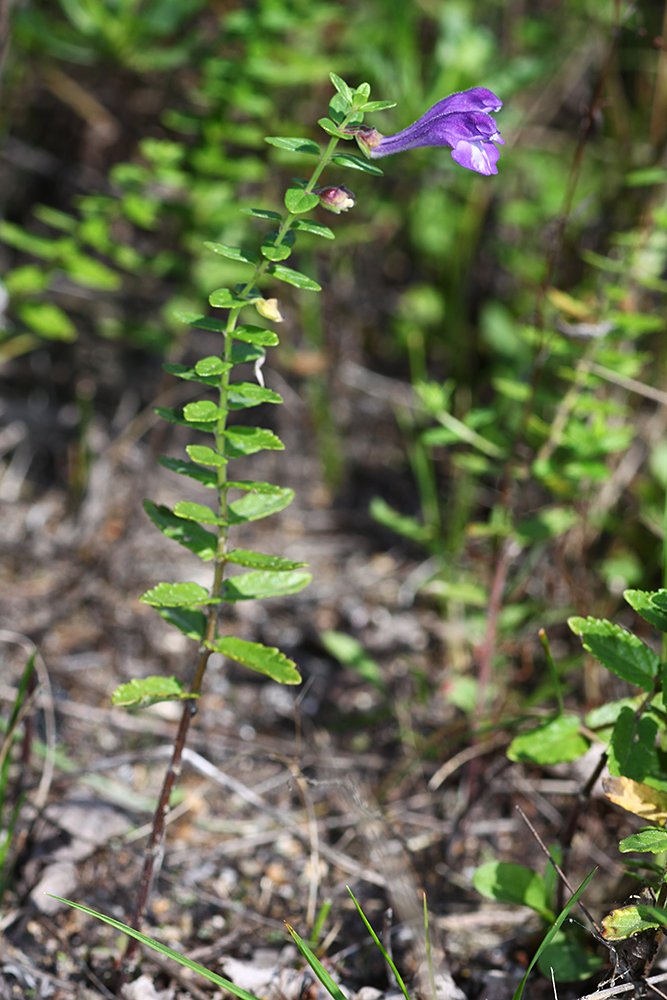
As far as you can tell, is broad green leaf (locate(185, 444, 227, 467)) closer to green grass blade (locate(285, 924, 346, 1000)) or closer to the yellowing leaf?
green grass blade (locate(285, 924, 346, 1000))

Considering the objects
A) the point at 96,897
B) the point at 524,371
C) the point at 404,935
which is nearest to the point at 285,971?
the point at 404,935

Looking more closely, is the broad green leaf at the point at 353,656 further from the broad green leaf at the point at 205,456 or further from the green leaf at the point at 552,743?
the broad green leaf at the point at 205,456

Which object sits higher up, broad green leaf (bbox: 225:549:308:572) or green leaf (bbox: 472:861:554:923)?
broad green leaf (bbox: 225:549:308:572)

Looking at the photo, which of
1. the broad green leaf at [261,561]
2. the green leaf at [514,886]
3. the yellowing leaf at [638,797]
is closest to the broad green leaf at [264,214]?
the broad green leaf at [261,561]

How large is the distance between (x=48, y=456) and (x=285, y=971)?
2.05 metres

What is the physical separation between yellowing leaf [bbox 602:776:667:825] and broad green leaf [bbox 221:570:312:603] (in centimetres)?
63

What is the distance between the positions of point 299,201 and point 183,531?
587mm

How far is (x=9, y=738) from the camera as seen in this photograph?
4.90 ft

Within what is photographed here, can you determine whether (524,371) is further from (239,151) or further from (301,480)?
(239,151)

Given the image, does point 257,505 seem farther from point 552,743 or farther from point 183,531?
point 552,743

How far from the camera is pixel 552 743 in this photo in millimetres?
1497

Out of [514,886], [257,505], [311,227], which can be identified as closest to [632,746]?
[514,886]

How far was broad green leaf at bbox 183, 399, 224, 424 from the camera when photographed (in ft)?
4.13

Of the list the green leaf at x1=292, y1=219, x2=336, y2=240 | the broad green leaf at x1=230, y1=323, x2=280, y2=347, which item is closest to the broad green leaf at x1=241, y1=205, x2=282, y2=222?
the green leaf at x1=292, y1=219, x2=336, y2=240
